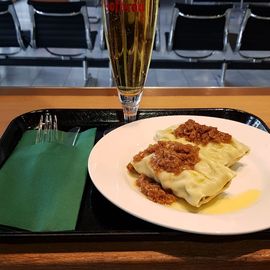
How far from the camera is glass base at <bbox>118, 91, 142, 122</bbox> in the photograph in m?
0.64

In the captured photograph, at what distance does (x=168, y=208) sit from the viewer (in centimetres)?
44

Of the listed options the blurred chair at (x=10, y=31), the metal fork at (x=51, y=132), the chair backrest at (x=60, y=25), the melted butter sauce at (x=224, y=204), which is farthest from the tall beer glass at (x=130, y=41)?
the blurred chair at (x=10, y=31)

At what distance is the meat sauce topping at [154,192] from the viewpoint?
46 centimetres

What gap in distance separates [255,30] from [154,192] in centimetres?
202

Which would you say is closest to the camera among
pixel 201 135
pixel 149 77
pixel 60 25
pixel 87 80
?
pixel 201 135

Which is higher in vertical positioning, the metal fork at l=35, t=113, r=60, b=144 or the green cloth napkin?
the green cloth napkin

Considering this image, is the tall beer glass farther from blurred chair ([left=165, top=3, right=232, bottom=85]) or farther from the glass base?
blurred chair ([left=165, top=3, right=232, bottom=85])

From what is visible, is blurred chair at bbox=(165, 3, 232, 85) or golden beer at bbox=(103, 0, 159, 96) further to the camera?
blurred chair at bbox=(165, 3, 232, 85)

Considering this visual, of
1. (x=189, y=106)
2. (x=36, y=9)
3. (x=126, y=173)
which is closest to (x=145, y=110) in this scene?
(x=189, y=106)

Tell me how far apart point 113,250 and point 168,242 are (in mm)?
61

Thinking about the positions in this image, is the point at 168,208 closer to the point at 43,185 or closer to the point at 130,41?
the point at 43,185

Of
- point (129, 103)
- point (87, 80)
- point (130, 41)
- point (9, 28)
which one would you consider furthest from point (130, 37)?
point (87, 80)

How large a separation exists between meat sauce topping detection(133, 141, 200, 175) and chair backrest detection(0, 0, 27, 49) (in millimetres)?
1867

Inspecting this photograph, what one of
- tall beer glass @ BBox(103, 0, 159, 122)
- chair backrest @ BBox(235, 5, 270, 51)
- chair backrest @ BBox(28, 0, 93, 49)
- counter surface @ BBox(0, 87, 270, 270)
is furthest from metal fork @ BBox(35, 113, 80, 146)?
chair backrest @ BBox(235, 5, 270, 51)
